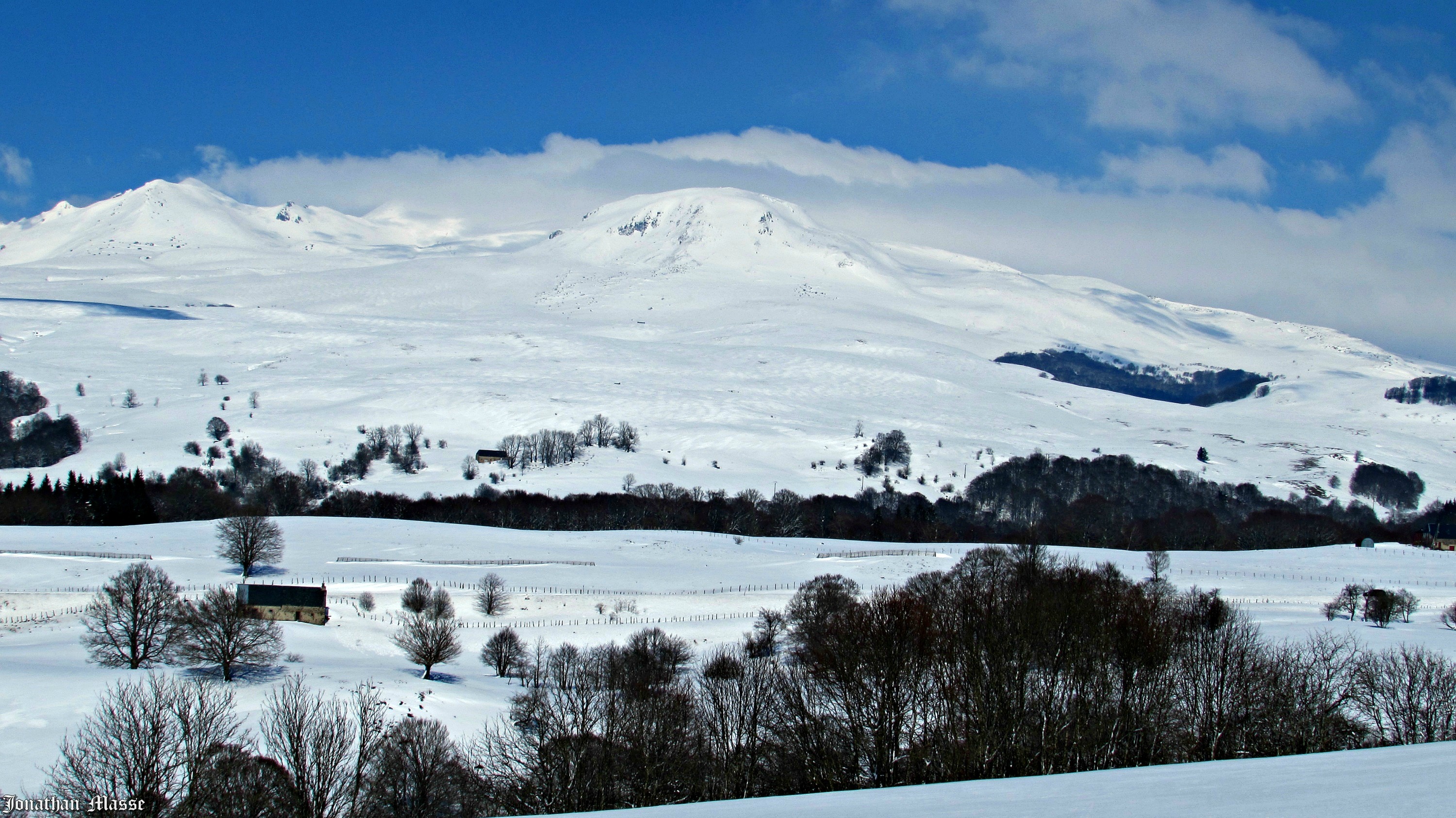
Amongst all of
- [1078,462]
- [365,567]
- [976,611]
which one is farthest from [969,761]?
[1078,462]

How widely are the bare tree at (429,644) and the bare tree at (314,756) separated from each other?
16671 mm

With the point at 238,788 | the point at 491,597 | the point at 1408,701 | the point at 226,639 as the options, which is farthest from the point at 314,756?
the point at 491,597

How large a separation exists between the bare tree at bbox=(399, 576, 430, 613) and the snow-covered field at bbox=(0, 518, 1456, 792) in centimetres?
121

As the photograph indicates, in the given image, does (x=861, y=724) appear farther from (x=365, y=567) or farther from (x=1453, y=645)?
(x=365, y=567)

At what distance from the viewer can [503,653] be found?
5544 cm

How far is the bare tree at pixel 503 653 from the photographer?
55.1 metres

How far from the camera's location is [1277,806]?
45.0 feet

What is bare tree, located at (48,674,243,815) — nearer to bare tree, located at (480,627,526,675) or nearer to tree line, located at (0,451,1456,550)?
bare tree, located at (480,627,526,675)

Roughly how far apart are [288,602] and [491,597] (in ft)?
40.2

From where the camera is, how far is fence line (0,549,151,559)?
74438 millimetres

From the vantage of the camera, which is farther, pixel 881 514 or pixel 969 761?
pixel 881 514

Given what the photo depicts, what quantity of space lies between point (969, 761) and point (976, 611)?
8.77 m

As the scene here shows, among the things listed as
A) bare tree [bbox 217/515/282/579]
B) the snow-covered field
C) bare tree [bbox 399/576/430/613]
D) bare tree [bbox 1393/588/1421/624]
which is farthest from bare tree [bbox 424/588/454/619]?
bare tree [bbox 1393/588/1421/624]

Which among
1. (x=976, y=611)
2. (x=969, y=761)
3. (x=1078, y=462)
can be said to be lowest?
(x=969, y=761)
